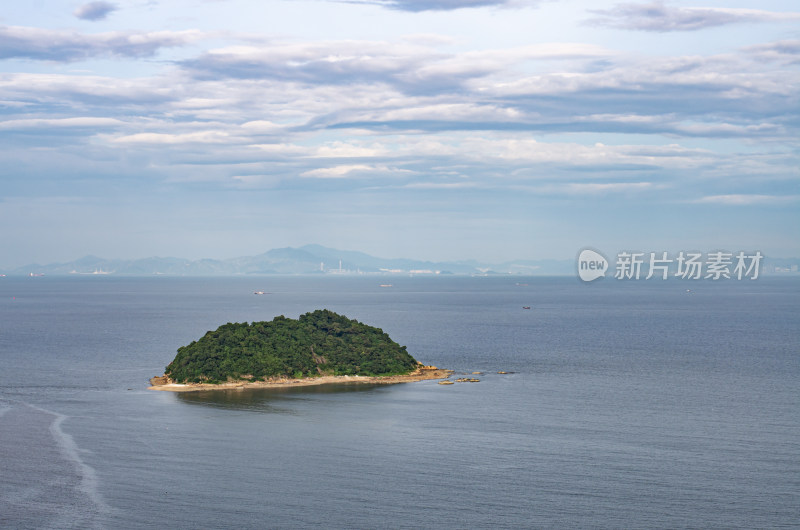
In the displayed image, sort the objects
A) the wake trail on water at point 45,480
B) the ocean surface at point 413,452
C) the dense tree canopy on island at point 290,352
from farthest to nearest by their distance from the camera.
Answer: the dense tree canopy on island at point 290,352 < the ocean surface at point 413,452 < the wake trail on water at point 45,480

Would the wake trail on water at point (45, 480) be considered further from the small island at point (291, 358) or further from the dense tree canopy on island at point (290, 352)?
the dense tree canopy on island at point (290, 352)

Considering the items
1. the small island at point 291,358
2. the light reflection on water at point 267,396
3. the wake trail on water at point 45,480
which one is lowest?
the wake trail on water at point 45,480

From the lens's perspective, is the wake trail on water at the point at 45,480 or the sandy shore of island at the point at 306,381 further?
the sandy shore of island at the point at 306,381

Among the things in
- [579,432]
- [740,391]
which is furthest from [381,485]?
[740,391]

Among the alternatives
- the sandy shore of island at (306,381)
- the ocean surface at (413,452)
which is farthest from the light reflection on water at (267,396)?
the sandy shore of island at (306,381)

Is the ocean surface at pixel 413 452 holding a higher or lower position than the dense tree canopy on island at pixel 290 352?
lower

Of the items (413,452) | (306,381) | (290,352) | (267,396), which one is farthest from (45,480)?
(290,352)

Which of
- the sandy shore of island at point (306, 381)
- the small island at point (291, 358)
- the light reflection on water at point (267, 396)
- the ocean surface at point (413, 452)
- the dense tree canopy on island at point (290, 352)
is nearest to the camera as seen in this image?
the ocean surface at point (413, 452)
